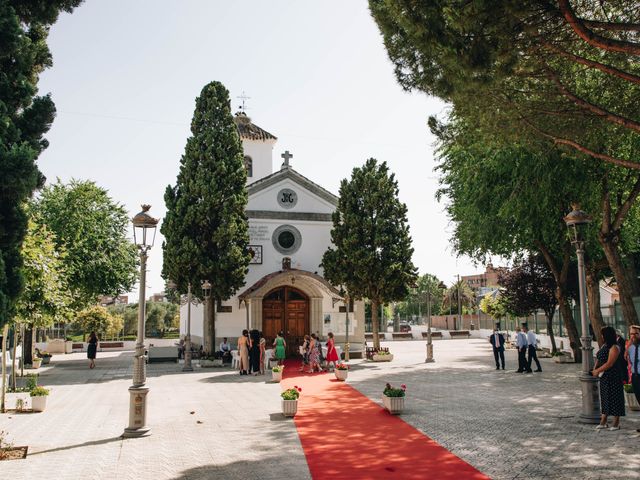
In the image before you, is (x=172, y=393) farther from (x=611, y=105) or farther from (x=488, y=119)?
(x=611, y=105)

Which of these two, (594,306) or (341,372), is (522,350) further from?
(341,372)

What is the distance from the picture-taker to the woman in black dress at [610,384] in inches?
400

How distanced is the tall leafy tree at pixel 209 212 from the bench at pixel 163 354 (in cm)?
331

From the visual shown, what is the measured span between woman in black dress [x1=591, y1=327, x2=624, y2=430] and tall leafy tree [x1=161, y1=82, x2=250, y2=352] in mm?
17579

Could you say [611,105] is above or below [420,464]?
above

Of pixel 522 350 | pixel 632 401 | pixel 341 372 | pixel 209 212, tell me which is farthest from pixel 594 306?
pixel 209 212

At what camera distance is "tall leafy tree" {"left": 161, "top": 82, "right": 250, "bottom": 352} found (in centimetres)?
2502

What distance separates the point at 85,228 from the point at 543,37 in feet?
87.3

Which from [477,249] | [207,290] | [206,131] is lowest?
[207,290]

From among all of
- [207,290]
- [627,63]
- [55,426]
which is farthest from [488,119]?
[207,290]

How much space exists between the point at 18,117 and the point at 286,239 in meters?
18.7

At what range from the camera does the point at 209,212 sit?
25.3 metres

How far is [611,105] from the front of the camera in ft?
44.9

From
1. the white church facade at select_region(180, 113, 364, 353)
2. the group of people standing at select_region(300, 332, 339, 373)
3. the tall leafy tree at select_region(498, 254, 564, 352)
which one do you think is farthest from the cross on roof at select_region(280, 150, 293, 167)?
the tall leafy tree at select_region(498, 254, 564, 352)
